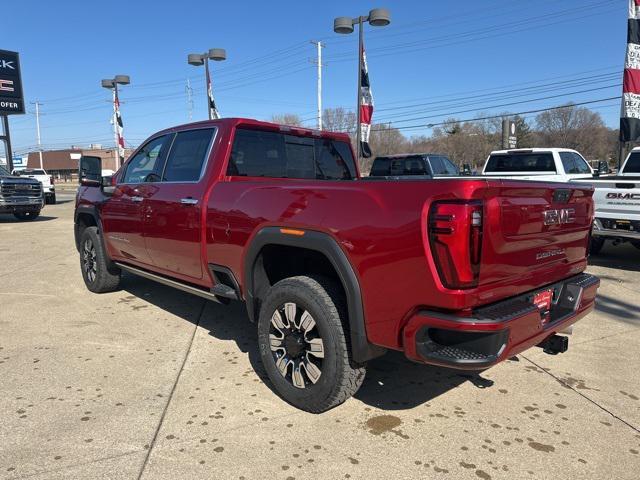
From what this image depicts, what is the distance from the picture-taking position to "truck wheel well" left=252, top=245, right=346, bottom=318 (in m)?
3.37

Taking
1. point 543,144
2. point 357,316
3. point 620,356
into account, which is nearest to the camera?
point 357,316

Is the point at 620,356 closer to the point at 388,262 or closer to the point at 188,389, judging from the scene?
the point at 388,262

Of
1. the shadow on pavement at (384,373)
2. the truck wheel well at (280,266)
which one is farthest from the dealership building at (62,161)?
the truck wheel well at (280,266)

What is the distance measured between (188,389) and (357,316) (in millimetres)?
1527

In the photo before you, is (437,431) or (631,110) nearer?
(437,431)

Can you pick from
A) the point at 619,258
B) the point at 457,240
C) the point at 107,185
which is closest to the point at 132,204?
the point at 107,185

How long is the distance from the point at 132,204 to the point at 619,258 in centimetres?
813

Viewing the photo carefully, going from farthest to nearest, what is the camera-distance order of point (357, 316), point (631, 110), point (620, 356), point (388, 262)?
point (631, 110) → point (620, 356) → point (357, 316) → point (388, 262)

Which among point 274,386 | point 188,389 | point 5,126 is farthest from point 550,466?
point 5,126

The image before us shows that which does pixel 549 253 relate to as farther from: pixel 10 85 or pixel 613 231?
pixel 10 85

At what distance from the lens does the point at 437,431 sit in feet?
9.77

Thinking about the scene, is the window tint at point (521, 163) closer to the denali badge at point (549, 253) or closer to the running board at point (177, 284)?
the denali badge at point (549, 253)

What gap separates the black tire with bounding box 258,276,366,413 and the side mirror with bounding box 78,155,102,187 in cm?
343

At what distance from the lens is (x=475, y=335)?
240 centimetres
